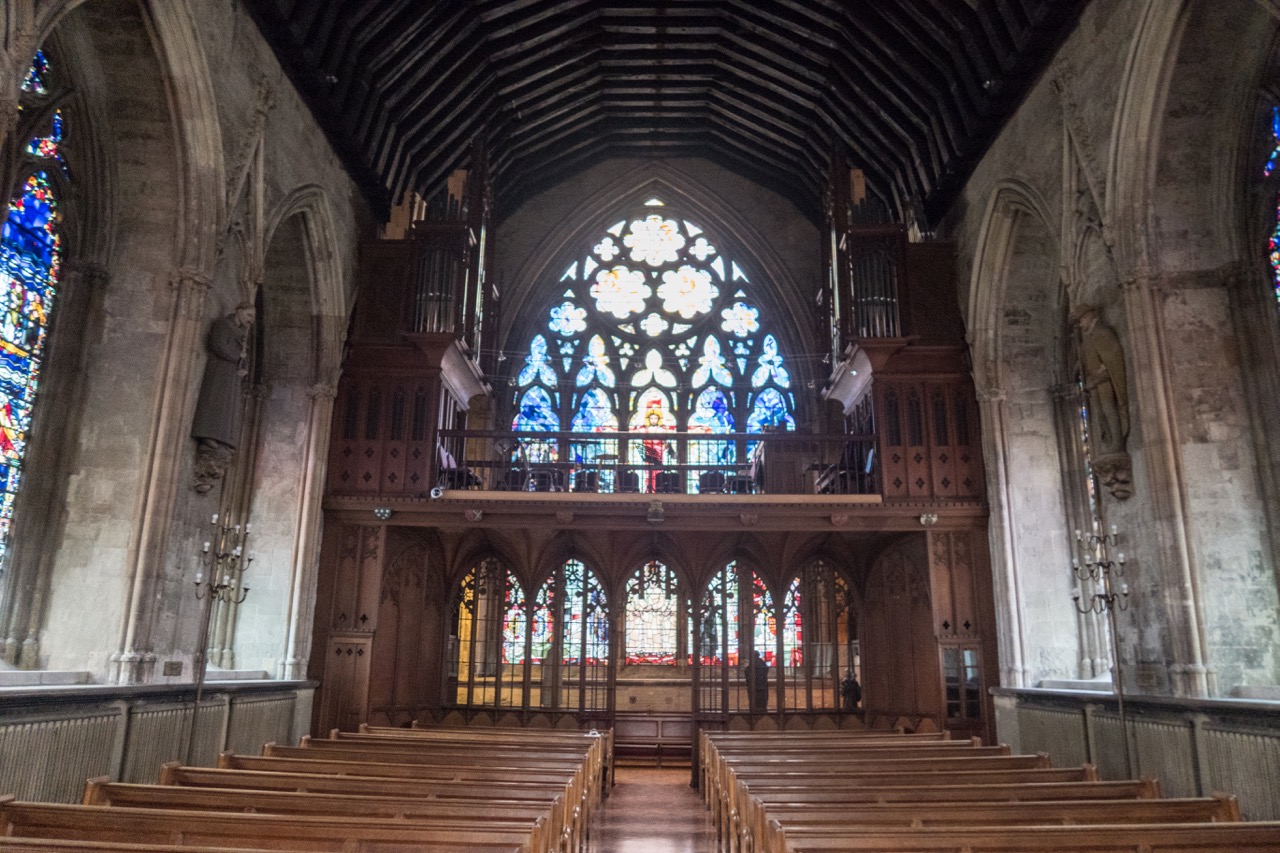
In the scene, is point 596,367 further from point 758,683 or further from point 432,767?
point 432,767

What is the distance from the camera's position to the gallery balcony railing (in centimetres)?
1336

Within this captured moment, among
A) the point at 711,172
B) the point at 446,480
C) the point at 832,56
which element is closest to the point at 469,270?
the point at 446,480

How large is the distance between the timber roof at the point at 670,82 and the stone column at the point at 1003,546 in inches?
140

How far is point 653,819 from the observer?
1033 centimetres

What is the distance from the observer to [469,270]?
14.7 m

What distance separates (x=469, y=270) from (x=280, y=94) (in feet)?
13.0

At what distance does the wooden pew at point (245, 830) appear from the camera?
408 centimetres

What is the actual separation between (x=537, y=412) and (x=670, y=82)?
6.85 metres

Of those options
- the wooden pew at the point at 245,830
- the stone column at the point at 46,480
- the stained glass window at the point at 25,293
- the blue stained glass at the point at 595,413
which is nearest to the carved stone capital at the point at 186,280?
the stone column at the point at 46,480

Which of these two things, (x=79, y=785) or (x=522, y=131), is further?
(x=522, y=131)

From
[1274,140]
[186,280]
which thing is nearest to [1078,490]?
[1274,140]

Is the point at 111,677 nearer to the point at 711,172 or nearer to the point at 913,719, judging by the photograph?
the point at 913,719

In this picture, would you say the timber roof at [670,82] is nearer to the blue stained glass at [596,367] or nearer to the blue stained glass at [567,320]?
the blue stained glass at [567,320]

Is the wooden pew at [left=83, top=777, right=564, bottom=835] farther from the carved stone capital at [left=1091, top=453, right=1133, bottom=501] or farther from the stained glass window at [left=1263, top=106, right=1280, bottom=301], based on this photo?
the stained glass window at [left=1263, top=106, right=1280, bottom=301]
